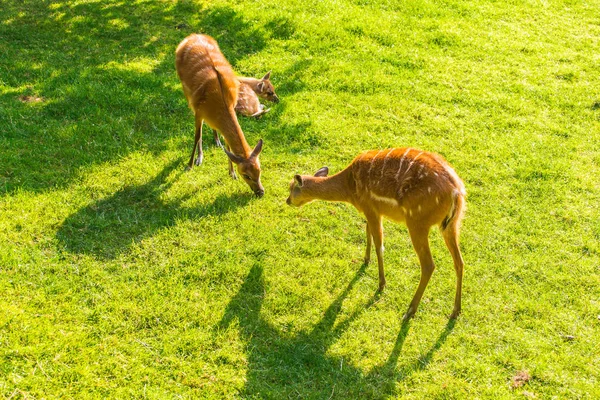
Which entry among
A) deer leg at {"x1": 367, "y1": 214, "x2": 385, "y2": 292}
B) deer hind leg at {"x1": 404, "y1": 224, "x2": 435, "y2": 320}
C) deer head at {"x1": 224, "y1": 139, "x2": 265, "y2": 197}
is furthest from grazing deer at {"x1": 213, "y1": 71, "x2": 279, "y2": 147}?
deer hind leg at {"x1": 404, "y1": 224, "x2": 435, "y2": 320}

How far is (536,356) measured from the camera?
17.8 feet

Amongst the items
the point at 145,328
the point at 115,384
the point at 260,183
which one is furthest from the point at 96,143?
the point at 115,384

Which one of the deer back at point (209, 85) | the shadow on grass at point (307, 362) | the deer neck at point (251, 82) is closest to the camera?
the shadow on grass at point (307, 362)

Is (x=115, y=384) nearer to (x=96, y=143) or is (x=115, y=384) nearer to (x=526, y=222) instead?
(x=96, y=143)

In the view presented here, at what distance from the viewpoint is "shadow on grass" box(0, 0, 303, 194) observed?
7227 mm

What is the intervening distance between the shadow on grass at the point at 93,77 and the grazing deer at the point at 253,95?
50cm

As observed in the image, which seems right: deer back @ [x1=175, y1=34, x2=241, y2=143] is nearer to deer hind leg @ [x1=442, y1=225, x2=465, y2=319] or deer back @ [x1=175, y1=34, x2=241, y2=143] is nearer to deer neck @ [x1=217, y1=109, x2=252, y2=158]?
A: deer neck @ [x1=217, y1=109, x2=252, y2=158]

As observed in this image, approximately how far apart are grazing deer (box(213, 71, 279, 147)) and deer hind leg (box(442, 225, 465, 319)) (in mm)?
3777

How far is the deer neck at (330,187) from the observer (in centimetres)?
618

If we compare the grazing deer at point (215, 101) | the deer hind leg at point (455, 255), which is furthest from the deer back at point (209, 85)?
the deer hind leg at point (455, 255)

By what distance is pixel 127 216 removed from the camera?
650cm

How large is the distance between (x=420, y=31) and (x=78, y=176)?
708 centimetres

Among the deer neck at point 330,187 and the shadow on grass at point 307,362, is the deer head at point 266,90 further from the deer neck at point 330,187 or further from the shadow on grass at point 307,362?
the shadow on grass at point 307,362

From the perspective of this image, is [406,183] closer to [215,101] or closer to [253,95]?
[215,101]
